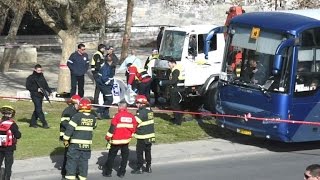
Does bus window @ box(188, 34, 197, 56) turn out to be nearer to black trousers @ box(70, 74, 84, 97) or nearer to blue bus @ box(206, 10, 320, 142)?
black trousers @ box(70, 74, 84, 97)

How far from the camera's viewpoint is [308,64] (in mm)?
14414

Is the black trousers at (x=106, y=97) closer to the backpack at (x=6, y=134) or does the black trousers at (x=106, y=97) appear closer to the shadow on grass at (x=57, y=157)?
the shadow on grass at (x=57, y=157)

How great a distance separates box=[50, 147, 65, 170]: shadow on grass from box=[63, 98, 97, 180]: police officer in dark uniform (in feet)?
5.69

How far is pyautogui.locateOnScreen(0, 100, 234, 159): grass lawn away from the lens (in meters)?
14.0

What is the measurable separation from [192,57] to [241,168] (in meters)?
6.62

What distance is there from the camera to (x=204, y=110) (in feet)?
62.4

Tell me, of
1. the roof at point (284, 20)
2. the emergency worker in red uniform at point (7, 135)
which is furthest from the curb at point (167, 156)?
the roof at point (284, 20)

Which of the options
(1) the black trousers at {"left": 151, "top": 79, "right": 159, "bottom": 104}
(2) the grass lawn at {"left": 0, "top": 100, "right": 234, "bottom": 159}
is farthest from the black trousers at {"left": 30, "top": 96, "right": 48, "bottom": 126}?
(1) the black trousers at {"left": 151, "top": 79, "right": 159, "bottom": 104}

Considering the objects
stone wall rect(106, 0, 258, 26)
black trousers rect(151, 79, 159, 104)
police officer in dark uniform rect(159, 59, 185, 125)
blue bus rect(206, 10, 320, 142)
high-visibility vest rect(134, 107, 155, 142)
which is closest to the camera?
high-visibility vest rect(134, 107, 155, 142)

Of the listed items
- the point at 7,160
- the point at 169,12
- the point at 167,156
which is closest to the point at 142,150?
the point at 167,156

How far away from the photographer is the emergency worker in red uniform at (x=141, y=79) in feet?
60.4

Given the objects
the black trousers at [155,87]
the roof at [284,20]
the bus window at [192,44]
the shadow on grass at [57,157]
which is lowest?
the shadow on grass at [57,157]

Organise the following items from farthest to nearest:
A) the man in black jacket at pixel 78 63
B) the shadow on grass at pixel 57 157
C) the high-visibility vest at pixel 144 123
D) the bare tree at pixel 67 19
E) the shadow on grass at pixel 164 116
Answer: the bare tree at pixel 67 19, the man in black jacket at pixel 78 63, the shadow on grass at pixel 164 116, the shadow on grass at pixel 57 157, the high-visibility vest at pixel 144 123

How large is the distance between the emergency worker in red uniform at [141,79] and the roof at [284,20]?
3.84 m
